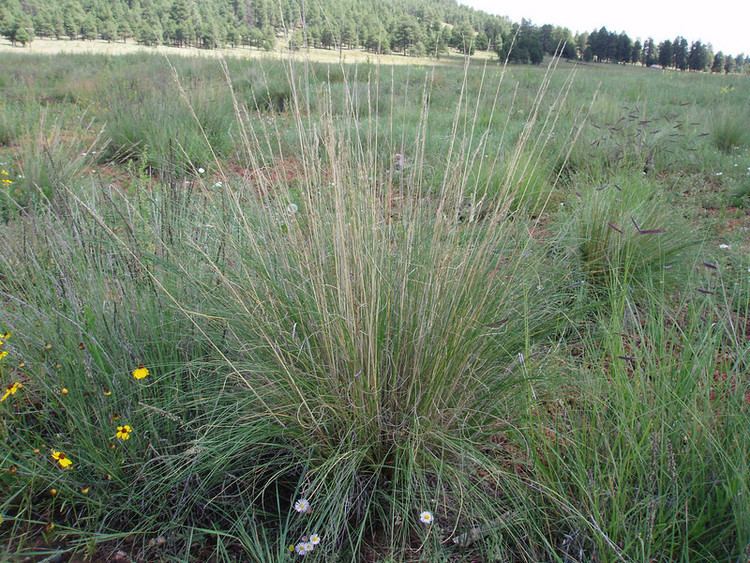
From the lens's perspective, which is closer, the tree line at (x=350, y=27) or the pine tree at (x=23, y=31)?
the tree line at (x=350, y=27)

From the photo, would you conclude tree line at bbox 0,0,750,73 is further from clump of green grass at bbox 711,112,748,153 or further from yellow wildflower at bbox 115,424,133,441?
clump of green grass at bbox 711,112,748,153

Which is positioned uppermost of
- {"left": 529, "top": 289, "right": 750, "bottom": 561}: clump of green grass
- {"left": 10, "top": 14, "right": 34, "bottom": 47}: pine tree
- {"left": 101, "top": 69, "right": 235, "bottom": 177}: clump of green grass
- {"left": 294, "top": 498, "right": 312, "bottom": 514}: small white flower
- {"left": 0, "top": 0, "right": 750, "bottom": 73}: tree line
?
{"left": 0, "top": 0, "right": 750, "bottom": 73}: tree line

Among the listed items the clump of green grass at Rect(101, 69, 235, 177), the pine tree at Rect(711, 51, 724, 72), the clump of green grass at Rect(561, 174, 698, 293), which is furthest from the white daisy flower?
the pine tree at Rect(711, 51, 724, 72)

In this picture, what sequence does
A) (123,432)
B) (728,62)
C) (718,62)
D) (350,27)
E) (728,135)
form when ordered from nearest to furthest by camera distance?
1. (123,432)
2. (350,27)
3. (728,135)
4. (728,62)
5. (718,62)

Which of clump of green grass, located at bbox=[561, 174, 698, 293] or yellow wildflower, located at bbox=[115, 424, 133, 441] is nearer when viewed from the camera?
yellow wildflower, located at bbox=[115, 424, 133, 441]

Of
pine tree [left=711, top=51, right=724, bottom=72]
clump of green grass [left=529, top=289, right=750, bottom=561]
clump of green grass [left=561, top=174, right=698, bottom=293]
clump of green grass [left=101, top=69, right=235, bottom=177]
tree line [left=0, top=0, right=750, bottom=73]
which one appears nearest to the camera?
clump of green grass [left=529, top=289, right=750, bottom=561]

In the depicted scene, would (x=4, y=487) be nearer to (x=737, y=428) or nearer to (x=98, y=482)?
(x=98, y=482)

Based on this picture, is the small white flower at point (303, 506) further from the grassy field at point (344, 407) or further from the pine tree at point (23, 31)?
the pine tree at point (23, 31)

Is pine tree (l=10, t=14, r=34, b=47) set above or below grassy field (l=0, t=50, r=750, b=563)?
below

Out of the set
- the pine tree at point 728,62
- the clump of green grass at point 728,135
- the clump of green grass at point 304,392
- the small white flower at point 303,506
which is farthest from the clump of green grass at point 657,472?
the pine tree at point 728,62

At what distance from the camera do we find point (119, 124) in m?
5.50

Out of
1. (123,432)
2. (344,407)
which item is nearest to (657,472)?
(344,407)

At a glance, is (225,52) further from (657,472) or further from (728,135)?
(728,135)

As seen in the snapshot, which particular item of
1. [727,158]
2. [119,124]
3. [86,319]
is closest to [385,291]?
[86,319]
